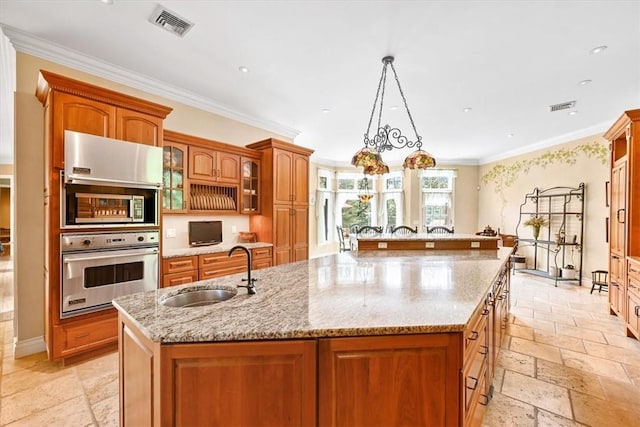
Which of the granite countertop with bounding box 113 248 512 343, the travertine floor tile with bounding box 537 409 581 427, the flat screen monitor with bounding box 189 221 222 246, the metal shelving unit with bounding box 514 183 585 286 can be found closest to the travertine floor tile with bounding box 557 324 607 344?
the travertine floor tile with bounding box 537 409 581 427

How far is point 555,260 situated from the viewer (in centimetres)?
591

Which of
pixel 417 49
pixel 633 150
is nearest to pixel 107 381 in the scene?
pixel 417 49

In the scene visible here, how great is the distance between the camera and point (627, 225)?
3172 mm

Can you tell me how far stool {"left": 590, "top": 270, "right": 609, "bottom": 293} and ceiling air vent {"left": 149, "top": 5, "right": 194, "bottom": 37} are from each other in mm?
6631

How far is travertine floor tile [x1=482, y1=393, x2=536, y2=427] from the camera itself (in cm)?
193

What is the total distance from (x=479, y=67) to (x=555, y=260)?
4.83m

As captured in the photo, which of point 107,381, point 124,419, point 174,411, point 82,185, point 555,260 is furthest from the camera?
point 555,260

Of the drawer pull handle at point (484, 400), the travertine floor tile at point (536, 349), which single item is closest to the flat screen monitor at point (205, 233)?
the drawer pull handle at point (484, 400)

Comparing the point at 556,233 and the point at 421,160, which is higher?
the point at 421,160

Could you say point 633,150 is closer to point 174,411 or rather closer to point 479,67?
A: point 479,67

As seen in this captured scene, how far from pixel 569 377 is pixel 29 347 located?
4.83m

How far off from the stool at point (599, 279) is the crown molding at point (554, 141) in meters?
2.45

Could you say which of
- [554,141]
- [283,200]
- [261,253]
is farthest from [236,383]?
[554,141]

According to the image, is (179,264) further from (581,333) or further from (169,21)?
(581,333)
